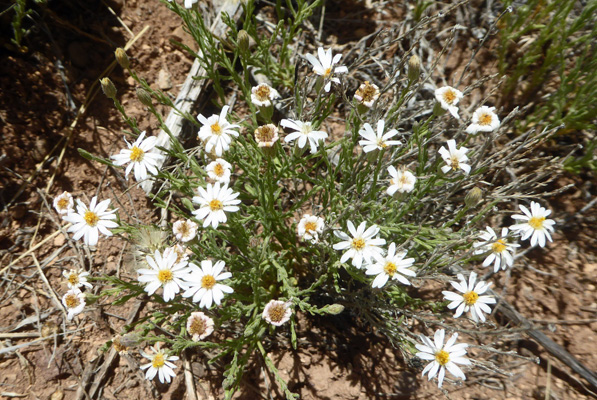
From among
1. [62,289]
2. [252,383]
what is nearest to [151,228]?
[62,289]

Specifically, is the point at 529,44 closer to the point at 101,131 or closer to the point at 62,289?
the point at 101,131

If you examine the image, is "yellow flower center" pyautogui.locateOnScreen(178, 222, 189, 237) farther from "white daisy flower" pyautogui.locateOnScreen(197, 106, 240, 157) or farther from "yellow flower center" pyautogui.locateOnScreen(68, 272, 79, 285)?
"yellow flower center" pyautogui.locateOnScreen(68, 272, 79, 285)

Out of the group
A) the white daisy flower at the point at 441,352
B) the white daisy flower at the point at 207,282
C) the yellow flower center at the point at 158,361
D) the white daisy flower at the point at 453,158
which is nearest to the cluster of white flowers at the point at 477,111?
the white daisy flower at the point at 453,158

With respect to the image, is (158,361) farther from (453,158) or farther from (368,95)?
(453,158)

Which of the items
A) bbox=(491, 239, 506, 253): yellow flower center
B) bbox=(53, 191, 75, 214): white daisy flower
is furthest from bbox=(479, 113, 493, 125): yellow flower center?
bbox=(53, 191, 75, 214): white daisy flower

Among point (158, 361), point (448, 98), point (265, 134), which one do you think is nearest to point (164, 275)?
point (158, 361)

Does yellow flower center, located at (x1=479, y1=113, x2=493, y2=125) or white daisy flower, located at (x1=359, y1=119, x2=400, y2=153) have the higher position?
yellow flower center, located at (x1=479, y1=113, x2=493, y2=125)

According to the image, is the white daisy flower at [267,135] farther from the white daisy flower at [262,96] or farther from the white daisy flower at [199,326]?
the white daisy flower at [199,326]
